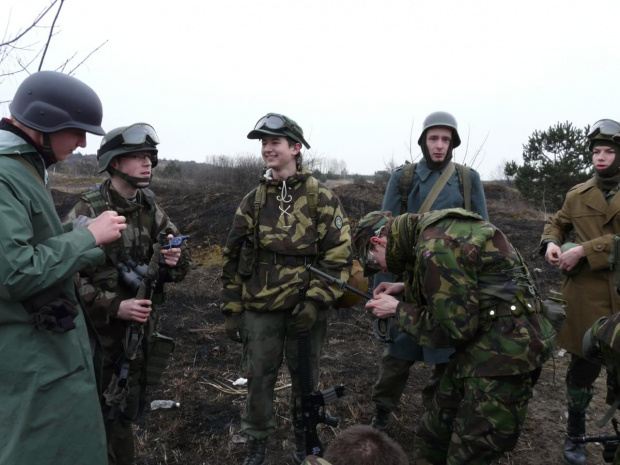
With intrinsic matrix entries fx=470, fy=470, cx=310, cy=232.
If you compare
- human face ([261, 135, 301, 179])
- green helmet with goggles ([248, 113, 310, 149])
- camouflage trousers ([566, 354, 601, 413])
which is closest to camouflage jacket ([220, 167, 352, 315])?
human face ([261, 135, 301, 179])

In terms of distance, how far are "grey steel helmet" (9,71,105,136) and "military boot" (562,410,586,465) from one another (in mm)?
3854

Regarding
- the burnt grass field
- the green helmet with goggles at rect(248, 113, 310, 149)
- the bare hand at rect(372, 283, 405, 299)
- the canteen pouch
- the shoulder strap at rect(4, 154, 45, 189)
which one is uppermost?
the green helmet with goggles at rect(248, 113, 310, 149)

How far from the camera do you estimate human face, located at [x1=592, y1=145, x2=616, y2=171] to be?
354 cm

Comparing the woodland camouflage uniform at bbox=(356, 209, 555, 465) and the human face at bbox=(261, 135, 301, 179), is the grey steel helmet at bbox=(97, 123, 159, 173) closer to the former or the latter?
the human face at bbox=(261, 135, 301, 179)

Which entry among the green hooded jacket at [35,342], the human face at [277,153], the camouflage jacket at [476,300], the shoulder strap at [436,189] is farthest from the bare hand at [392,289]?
the green hooded jacket at [35,342]

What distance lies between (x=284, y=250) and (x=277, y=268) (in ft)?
0.46

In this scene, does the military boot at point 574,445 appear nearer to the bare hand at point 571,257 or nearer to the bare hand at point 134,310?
the bare hand at point 571,257

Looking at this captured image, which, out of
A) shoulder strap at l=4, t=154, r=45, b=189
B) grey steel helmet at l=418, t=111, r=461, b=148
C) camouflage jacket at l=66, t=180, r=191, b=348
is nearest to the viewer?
shoulder strap at l=4, t=154, r=45, b=189

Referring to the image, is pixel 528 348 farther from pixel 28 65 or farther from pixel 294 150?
pixel 28 65

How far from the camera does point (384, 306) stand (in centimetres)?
283

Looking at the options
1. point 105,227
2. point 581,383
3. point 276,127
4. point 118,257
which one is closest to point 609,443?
point 581,383

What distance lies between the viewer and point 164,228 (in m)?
3.31

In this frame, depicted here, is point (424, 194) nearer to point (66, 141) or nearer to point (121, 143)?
point (121, 143)

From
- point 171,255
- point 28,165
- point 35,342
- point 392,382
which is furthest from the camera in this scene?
point 392,382
